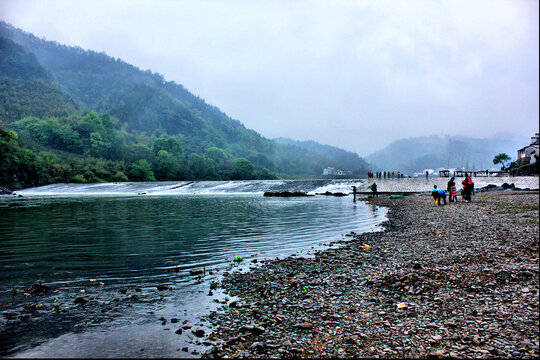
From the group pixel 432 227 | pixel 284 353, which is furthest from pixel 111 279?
pixel 432 227

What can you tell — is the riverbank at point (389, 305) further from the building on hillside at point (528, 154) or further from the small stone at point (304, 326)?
the building on hillside at point (528, 154)

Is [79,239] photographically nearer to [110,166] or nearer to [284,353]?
[284,353]

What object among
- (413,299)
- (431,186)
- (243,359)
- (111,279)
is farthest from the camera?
(431,186)

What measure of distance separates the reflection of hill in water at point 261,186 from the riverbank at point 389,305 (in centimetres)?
4699

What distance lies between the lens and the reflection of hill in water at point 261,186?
54000mm

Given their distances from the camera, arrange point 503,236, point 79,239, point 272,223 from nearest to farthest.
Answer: point 503,236
point 79,239
point 272,223

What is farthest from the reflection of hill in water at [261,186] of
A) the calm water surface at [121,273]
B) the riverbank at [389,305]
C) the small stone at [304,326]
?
the small stone at [304,326]

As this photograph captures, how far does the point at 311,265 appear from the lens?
31.6 feet

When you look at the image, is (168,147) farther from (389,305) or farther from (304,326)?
(304,326)

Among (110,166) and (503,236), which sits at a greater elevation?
(110,166)

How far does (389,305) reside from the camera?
243 inches

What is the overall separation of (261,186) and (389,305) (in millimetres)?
59400

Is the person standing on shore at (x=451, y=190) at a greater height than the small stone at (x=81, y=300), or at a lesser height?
greater

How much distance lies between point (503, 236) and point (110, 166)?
112729 mm
